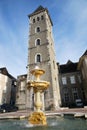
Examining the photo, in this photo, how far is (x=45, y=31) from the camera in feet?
93.1

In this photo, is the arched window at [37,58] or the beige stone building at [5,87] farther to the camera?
the beige stone building at [5,87]

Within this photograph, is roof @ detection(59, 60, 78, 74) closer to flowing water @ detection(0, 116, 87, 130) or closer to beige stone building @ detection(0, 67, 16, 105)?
beige stone building @ detection(0, 67, 16, 105)

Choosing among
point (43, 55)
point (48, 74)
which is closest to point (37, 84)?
point (48, 74)

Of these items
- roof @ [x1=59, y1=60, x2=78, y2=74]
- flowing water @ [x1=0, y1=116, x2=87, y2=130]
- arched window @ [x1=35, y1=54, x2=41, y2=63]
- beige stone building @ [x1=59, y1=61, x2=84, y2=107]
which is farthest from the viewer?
roof @ [x1=59, y1=60, x2=78, y2=74]

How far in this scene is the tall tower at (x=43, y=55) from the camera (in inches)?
880

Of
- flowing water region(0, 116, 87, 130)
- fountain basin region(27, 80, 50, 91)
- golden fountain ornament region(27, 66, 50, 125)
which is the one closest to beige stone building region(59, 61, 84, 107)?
flowing water region(0, 116, 87, 130)

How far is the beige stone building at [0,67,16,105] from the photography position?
3172cm

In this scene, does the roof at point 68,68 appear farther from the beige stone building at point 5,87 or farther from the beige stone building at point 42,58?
the beige stone building at point 5,87

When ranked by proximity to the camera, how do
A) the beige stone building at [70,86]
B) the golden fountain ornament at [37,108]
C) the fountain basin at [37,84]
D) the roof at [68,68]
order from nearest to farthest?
the golden fountain ornament at [37,108] → the fountain basin at [37,84] → the beige stone building at [70,86] → the roof at [68,68]

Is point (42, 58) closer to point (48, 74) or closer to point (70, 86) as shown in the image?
point (48, 74)

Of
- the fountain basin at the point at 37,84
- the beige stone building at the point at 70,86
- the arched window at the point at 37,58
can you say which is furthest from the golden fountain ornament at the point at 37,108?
the beige stone building at the point at 70,86

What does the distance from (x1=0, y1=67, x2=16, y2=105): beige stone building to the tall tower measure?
10.9m

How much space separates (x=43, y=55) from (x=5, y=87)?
15051 millimetres

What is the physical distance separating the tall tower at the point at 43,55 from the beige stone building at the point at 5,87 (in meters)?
10.9
